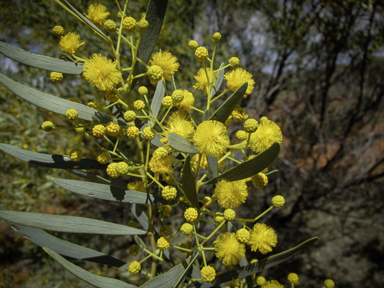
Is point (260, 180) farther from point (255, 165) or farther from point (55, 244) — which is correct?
point (55, 244)

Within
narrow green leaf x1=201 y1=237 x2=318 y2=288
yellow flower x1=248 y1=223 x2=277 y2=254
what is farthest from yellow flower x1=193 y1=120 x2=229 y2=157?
narrow green leaf x1=201 y1=237 x2=318 y2=288

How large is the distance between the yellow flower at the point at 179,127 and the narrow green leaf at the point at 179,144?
104 millimetres

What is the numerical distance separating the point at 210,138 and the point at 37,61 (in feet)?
2.16

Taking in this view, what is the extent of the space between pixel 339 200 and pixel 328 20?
3.08 m

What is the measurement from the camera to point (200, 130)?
2.31ft

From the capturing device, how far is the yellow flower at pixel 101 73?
0.74 metres

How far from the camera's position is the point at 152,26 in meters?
0.81

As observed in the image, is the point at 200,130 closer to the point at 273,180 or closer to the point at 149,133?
the point at 149,133

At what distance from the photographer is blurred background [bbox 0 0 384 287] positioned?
2.82 m

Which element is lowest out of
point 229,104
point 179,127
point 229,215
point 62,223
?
point 62,223

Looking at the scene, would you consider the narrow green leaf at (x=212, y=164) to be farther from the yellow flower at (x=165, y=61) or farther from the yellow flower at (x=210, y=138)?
the yellow flower at (x=165, y=61)

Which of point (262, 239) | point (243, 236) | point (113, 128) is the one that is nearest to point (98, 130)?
point (113, 128)

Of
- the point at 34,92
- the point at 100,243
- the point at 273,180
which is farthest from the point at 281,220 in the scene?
the point at 34,92

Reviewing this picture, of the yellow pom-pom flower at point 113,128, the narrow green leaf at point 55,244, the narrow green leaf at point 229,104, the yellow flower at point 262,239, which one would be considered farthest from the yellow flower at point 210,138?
the narrow green leaf at point 55,244
